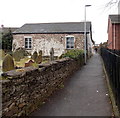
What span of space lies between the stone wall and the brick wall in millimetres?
23268

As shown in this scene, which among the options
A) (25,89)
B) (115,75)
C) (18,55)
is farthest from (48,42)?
(25,89)

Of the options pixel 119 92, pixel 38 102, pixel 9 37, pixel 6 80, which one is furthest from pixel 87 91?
pixel 9 37

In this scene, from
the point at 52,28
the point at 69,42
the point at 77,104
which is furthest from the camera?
the point at 52,28

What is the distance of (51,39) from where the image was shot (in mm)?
31109

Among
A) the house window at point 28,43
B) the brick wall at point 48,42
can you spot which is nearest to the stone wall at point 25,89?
the brick wall at point 48,42

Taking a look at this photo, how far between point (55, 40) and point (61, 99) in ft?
80.6

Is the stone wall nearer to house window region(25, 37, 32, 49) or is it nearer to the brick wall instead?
the brick wall

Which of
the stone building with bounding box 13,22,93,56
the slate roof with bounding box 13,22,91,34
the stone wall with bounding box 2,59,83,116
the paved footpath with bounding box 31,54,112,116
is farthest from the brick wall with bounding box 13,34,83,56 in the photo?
the stone wall with bounding box 2,59,83,116

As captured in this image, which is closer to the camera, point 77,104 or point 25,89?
point 25,89

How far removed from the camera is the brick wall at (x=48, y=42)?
1191 inches

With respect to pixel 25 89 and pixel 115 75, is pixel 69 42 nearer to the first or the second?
pixel 115 75

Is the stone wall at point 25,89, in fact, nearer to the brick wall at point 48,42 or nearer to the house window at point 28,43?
the brick wall at point 48,42

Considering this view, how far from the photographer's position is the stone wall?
4.10 metres

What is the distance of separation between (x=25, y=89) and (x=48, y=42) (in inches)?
1038
